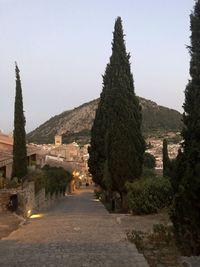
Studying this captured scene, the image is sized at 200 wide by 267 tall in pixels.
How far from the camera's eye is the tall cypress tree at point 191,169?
935cm

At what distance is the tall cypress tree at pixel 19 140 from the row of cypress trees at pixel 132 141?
5465mm

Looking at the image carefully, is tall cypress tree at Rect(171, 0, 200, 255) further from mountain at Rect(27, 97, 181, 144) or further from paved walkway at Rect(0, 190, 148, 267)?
mountain at Rect(27, 97, 181, 144)

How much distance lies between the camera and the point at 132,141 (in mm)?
28938

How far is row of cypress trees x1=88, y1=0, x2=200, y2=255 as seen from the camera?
945 centimetres

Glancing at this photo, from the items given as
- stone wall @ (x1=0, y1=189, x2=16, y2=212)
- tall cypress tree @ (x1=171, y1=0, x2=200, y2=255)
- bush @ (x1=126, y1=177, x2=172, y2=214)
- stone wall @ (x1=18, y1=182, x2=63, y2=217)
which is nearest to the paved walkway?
tall cypress tree @ (x1=171, y1=0, x2=200, y2=255)

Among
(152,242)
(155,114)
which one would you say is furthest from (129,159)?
(155,114)

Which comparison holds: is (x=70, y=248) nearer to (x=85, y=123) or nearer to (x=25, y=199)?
(x=25, y=199)

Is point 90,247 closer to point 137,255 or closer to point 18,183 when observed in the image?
point 137,255

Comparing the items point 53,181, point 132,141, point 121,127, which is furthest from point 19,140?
point 53,181

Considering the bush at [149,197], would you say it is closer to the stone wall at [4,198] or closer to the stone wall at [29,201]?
the stone wall at [29,201]

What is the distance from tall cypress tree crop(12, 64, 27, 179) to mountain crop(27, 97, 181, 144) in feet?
336

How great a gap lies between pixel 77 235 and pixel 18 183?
12613mm

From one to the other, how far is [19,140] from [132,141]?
24.7ft

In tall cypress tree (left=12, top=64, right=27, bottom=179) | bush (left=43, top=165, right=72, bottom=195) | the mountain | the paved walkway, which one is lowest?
the paved walkway
